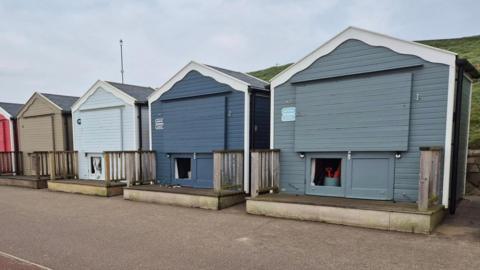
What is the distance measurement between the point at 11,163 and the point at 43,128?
3383 mm

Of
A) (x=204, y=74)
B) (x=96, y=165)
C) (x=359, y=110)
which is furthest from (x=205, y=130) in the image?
(x=96, y=165)

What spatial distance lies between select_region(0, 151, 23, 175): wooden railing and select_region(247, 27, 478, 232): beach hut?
44.9 ft

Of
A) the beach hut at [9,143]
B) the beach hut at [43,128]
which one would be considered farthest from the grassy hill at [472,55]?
the beach hut at [9,143]

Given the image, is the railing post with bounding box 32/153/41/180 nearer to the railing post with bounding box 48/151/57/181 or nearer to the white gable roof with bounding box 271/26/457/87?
the railing post with bounding box 48/151/57/181

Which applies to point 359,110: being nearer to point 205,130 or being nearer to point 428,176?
point 428,176

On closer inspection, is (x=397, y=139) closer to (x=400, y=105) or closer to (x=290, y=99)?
(x=400, y=105)

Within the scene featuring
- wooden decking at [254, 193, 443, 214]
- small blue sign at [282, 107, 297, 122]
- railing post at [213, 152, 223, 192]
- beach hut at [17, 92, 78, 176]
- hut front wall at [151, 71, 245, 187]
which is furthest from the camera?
beach hut at [17, 92, 78, 176]

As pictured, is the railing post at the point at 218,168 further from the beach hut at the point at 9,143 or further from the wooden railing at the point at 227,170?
the beach hut at the point at 9,143

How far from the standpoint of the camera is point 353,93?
6512mm

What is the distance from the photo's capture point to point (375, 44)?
20.3ft

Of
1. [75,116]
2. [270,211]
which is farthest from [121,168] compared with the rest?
[270,211]

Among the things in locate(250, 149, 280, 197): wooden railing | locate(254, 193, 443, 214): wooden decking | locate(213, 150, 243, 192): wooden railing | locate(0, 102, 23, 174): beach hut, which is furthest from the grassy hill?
locate(0, 102, 23, 174): beach hut

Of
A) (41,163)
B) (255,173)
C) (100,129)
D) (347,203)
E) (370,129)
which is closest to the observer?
(347,203)

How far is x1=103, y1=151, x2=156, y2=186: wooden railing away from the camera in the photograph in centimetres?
935
